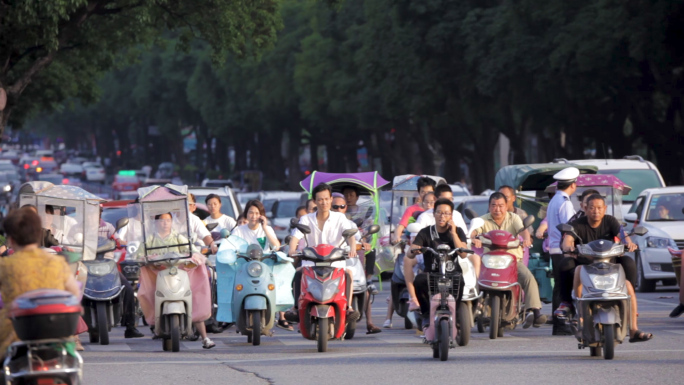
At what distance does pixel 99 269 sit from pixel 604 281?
545cm

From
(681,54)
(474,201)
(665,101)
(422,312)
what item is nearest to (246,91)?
(665,101)

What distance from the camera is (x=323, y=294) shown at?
41.3 ft

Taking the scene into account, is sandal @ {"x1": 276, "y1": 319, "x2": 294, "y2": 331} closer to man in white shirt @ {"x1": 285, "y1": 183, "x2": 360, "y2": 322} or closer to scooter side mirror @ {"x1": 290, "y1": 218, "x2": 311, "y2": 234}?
man in white shirt @ {"x1": 285, "y1": 183, "x2": 360, "y2": 322}

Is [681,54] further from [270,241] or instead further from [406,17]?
[270,241]

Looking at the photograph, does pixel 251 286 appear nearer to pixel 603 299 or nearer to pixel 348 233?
pixel 348 233

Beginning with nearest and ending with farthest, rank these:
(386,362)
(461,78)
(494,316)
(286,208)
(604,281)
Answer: (604,281)
(386,362)
(494,316)
(286,208)
(461,78)

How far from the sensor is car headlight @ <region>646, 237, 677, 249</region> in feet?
68.5

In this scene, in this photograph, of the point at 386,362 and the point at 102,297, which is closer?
the point at 386,362

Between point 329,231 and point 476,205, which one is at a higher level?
point 476,205

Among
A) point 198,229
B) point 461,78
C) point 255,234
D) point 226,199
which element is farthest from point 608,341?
point 461,78

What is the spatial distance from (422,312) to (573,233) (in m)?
1.80

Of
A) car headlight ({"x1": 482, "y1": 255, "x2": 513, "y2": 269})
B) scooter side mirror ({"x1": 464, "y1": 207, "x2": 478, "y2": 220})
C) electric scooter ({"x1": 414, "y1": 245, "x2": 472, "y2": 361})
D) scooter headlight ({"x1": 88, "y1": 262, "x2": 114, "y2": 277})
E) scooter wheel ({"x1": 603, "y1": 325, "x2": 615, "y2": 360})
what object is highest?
scooter side mirror ({"x1": 464, "y1": 207, "x2": 478, "y2": 220})

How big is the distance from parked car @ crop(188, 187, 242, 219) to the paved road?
24.8 ft

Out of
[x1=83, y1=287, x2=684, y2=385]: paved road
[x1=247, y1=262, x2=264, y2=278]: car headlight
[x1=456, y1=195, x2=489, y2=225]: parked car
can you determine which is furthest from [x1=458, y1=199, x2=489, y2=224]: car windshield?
[x1=247, y1=262, x2=264, y2=278]: car headlight
